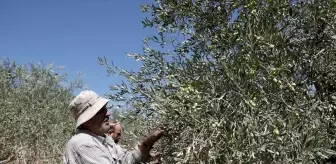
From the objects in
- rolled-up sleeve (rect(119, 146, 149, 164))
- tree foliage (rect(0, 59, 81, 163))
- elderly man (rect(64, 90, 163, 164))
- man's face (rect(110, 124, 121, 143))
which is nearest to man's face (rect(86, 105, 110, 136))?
elderly man (rect(64, 90, 163, 164))

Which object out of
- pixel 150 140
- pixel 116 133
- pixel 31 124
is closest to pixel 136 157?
pixel 150 140

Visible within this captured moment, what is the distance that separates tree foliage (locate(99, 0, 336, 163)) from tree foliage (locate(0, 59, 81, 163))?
12914mm

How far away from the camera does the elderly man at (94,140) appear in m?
3.49

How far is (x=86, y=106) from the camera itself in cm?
379

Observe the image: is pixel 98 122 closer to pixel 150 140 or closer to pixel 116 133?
pixel 150 140

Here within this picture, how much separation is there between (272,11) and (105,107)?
1723 millimetres

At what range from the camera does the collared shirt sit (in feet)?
11.4

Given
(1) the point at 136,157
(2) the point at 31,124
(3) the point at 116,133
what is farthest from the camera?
(2) the point at 31,124

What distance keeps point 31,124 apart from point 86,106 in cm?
1484

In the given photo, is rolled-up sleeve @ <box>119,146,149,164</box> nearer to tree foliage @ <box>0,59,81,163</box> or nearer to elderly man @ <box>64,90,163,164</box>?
elderly man @ <box>64,90,163,164</box>

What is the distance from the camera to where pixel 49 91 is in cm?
2070

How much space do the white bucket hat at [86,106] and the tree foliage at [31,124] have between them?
1266cm

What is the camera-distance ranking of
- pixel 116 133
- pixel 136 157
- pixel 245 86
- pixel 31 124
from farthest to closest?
pixel 31 124, pixel 116 133, pixel 136 157, pixel 245 86

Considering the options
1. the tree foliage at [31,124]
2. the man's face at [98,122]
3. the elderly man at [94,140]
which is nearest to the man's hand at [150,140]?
the elderly man at [94,140]
